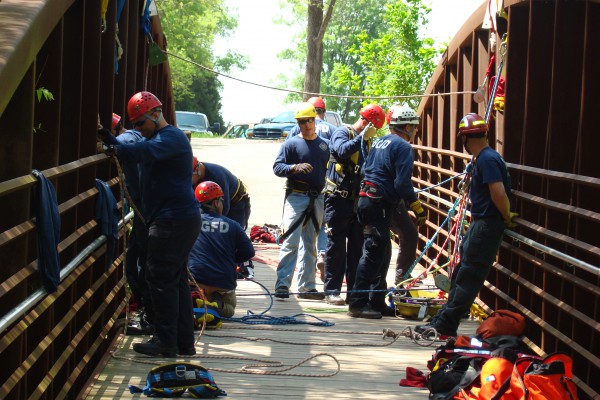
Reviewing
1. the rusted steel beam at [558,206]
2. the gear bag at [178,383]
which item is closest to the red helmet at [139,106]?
the gear bag at [178,383]

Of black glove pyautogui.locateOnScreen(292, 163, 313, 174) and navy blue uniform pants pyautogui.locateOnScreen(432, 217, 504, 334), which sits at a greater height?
black glove pyautogui.locateOnScreen(292, 163, 313, 174)

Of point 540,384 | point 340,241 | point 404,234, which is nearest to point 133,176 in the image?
point 340,241

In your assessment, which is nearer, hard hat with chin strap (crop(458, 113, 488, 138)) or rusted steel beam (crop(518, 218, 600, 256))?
rusted steel beam (crop(518, 218, 600, 256))

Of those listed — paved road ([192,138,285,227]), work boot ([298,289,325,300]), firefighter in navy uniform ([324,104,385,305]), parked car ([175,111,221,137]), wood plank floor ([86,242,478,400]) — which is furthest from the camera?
parked car ([175,111,221,137])

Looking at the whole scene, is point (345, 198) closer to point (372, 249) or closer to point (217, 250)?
point (372, 249)

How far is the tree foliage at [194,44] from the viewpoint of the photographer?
156ft

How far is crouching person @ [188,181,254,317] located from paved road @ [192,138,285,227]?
889cm

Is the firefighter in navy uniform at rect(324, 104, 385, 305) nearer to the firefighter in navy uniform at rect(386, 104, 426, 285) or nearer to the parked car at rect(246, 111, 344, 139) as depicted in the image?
the firefighter in navy uniform at rect(386, 104, 426, 285)

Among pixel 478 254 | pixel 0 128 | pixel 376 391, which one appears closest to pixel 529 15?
pixel 478 254

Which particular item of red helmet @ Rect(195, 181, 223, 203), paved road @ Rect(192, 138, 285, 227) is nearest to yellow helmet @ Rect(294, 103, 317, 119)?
red helmet @ Rect(195, 181, 223, 203)

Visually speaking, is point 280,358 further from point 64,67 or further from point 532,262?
point 64,67

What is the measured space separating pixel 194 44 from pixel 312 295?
45.4 m

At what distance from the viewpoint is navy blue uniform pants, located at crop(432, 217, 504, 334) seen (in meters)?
8.73

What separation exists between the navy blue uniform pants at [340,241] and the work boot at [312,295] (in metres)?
0.10
